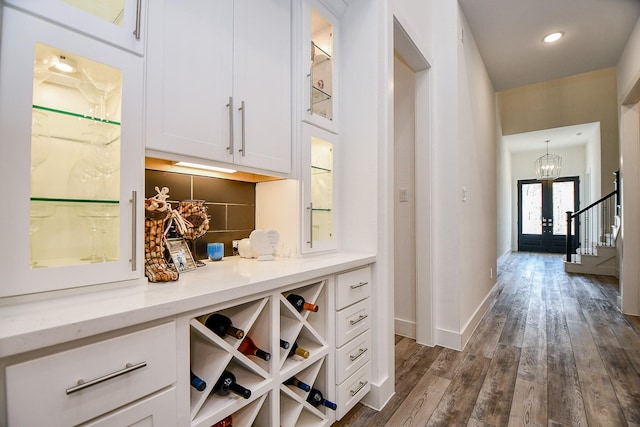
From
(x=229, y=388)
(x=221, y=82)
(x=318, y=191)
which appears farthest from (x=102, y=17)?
(x=229, y=388)

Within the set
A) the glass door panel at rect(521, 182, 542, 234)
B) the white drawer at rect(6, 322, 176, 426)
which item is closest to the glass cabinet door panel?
the white drawer at rect(6, 322, 176, 426)

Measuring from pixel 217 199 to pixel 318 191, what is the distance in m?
0.59

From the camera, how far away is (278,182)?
6.05 feet

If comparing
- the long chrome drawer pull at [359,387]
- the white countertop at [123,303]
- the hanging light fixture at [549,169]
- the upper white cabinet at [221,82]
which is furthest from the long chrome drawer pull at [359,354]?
the hanging light fixture at [549,169]

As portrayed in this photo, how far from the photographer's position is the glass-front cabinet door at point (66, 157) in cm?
83

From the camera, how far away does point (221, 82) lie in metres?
1.38

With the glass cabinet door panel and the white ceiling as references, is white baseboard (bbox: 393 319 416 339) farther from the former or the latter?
the white ceiling

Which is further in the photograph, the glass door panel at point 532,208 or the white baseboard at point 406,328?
the glass door panel at point 532,208

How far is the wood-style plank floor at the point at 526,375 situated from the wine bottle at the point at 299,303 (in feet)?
2.50

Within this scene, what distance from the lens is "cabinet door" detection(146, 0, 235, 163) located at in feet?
3.81

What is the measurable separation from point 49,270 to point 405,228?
2.57m

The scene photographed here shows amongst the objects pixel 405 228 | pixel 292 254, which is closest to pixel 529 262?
pixel 405 228

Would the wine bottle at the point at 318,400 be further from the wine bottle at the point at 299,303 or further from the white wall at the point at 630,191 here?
the white wall at the point at 630,191

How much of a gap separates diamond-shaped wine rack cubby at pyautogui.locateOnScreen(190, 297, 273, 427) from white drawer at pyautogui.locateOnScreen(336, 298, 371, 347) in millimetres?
445
